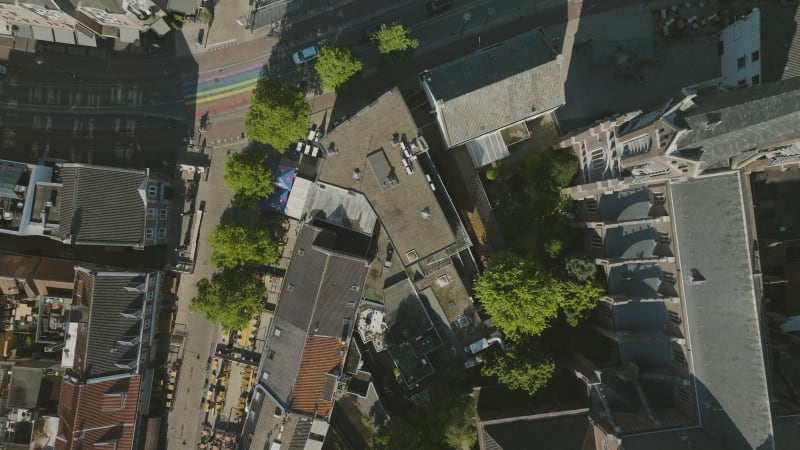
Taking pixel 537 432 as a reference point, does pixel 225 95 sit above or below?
above

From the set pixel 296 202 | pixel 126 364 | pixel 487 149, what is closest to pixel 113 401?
pixel 126 364

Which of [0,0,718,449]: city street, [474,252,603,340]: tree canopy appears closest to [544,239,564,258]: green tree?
[474,252,603,340]: tree canopy

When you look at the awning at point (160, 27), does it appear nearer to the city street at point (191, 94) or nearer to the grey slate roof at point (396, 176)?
the city street at point (191, 94)

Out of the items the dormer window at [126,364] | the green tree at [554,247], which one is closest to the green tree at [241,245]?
the dormer window at [126,364]

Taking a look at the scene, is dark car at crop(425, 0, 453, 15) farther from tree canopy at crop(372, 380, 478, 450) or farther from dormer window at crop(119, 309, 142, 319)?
dormer window at crop(119, 309, 142, 319)

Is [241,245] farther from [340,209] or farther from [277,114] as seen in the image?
[277,114]
